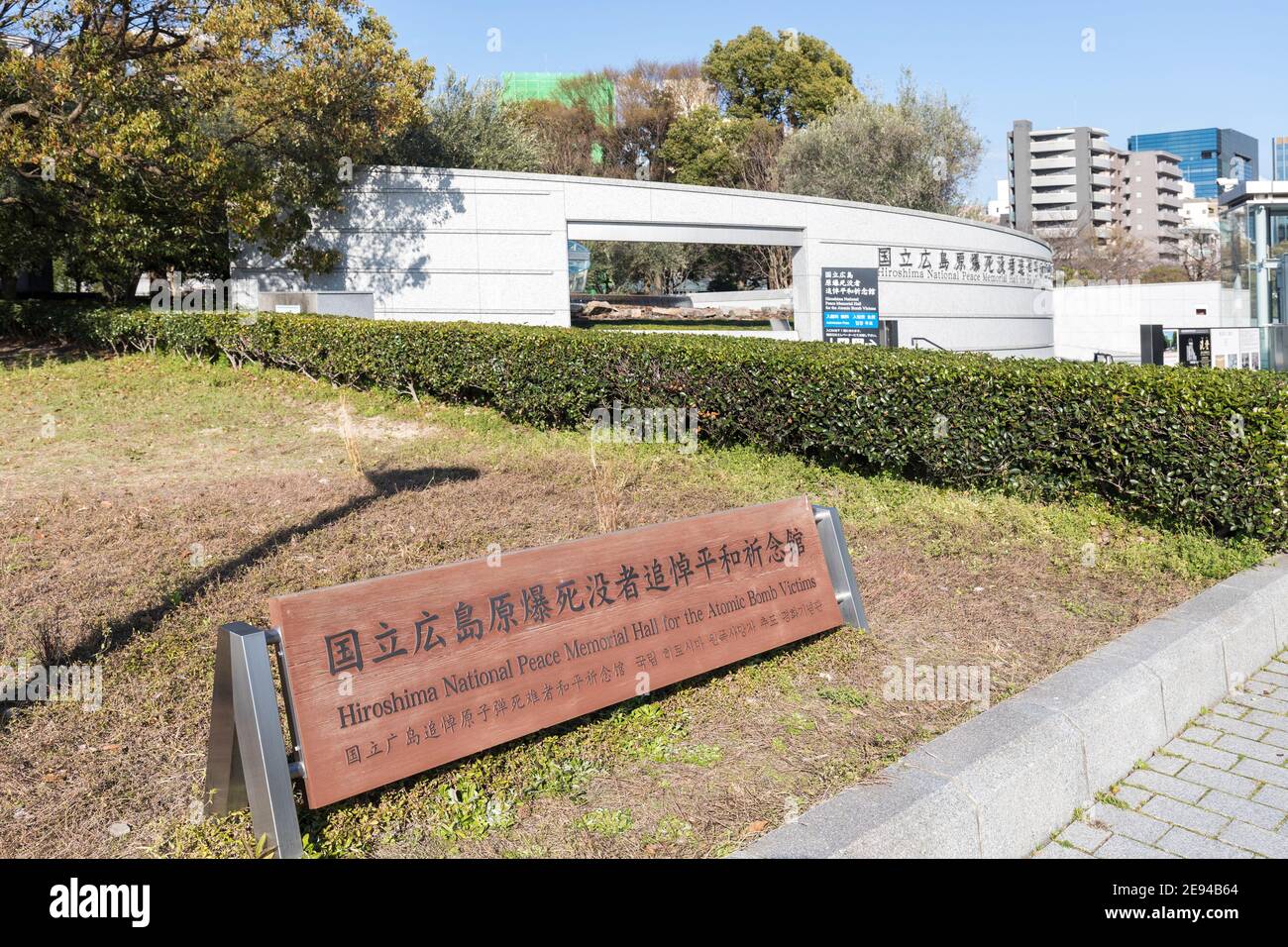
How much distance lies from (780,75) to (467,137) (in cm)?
2248

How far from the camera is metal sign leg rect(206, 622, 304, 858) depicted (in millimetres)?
2844

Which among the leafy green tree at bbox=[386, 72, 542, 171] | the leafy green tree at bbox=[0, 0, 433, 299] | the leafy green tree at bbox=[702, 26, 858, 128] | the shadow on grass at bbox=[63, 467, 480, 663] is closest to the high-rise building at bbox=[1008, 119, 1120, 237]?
the leafy green tree at bbox=[702, 26, 858, 128]

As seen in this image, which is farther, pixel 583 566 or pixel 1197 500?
pixel 1197 500

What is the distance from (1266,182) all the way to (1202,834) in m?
13.4

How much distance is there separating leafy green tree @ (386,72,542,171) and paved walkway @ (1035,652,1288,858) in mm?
19205

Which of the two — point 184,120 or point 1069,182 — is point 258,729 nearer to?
point 184,120

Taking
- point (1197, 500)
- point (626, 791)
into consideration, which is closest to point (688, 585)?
point (626, 791)

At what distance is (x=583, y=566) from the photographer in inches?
150

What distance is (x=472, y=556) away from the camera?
236 inches

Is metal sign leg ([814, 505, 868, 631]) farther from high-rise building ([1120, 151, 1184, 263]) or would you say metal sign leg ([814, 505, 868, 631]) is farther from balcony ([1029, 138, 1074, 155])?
high-rise building ([1120, 151, 1184, 263])

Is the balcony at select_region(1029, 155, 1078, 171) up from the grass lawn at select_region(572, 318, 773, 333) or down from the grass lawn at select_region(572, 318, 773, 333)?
up
